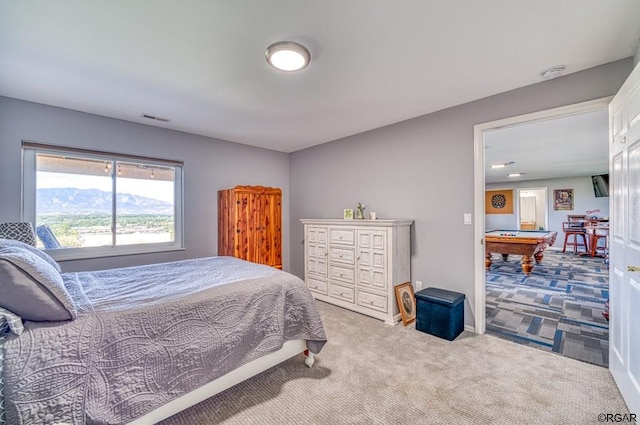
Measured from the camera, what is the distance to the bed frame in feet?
5.05

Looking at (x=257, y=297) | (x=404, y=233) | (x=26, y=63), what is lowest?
(x=257, y=297)

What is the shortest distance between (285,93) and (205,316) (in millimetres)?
2057

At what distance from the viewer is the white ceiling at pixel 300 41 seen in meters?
1.61

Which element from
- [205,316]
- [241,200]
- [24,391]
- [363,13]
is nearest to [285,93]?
[363,13]

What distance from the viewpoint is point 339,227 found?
12.4 ft

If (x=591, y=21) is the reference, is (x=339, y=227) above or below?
below

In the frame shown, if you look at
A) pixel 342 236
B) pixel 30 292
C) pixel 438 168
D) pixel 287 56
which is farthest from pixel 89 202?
pixel 438 168

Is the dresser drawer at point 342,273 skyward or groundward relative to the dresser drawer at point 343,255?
groundward

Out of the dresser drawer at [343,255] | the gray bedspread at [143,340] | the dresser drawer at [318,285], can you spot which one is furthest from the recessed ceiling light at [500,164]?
the gray bedspread at [143,340]

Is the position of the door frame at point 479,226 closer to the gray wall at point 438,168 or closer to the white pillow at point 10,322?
the gray wall at point 438,168

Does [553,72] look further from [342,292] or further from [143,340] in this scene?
[143,340]

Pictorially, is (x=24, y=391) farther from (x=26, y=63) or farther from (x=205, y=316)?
(x=26, y=63)

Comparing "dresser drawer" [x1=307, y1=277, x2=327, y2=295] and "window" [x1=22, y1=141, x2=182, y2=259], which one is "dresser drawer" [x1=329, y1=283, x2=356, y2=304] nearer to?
"dresser drawer" [x1=307, y1=277, x2=327, y2=295]

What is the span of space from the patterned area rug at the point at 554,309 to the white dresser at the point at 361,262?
1.10 metres
